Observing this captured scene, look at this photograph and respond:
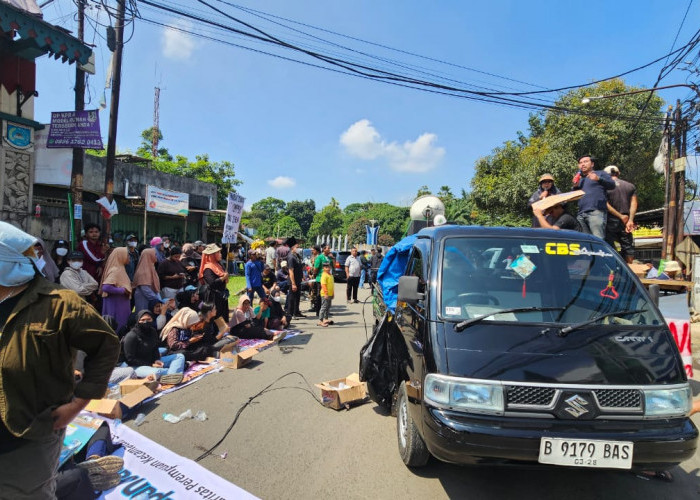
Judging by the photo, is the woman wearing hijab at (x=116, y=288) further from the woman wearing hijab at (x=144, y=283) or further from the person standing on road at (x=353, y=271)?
the person standing on road at (x=353, y=271)

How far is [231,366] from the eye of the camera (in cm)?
596

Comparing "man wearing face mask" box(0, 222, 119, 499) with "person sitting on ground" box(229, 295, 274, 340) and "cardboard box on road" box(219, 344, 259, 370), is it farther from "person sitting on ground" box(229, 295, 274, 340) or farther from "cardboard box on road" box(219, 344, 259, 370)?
"person sitting on ground" box(229, 295, 274, 340)

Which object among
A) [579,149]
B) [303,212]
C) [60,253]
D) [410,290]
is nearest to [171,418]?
[410,290]

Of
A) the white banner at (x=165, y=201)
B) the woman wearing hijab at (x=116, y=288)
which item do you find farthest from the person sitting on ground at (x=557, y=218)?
the white banner at (x=165, y=201)

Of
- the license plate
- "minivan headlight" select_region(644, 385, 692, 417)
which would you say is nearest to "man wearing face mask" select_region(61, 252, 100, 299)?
the license plate

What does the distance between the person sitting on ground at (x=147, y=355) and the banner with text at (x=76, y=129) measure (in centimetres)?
540

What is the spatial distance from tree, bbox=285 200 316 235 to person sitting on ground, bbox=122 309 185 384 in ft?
255

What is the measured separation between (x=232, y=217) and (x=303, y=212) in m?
74.2

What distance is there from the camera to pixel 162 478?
3.05 m

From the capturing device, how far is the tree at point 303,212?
275ft

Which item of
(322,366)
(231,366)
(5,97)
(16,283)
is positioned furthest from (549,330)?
(5,97)

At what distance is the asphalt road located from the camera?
2.89 meters

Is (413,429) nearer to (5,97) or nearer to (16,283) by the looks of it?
(16,283)

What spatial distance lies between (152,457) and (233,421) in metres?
0.89
